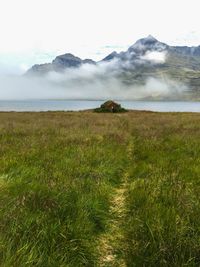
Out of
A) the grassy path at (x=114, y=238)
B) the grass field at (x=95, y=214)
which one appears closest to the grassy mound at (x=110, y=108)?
the grass field at (x=95, y=214)

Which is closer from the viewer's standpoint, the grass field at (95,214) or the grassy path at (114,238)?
the grass field at (95,214)

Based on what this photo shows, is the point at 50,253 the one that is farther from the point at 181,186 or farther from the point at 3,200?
the point at 181,186

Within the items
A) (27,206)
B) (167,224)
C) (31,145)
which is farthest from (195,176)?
(31,145)

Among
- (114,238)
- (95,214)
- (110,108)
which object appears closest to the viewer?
(114,238)

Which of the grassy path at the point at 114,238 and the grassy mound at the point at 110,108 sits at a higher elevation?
the grassy mound at the point at 110,108

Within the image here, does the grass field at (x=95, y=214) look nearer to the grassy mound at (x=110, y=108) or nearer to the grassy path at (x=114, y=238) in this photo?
the grassy path at (x=114, y=238)

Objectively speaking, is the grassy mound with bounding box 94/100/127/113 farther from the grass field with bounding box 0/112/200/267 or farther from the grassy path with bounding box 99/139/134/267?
the grassy path with bounding box 99/139/134/267

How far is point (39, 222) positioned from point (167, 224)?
6.69 feet

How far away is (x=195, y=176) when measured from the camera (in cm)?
952

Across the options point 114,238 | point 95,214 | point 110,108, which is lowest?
point 114,238

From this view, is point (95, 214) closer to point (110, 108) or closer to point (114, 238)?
point (114, 238)

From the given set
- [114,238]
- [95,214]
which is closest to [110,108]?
[95,214]

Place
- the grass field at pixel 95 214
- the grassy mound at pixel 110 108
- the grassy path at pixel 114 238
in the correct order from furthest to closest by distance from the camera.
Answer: the grassy mound at pixel 110 108 → the grassy path at pixel 114 238 → the grass field at pixel 95 214

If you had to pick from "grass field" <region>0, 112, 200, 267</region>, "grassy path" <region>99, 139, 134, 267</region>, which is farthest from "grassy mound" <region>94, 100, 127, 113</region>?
"grassy path" <region>99, 139, 134, 267</region>
